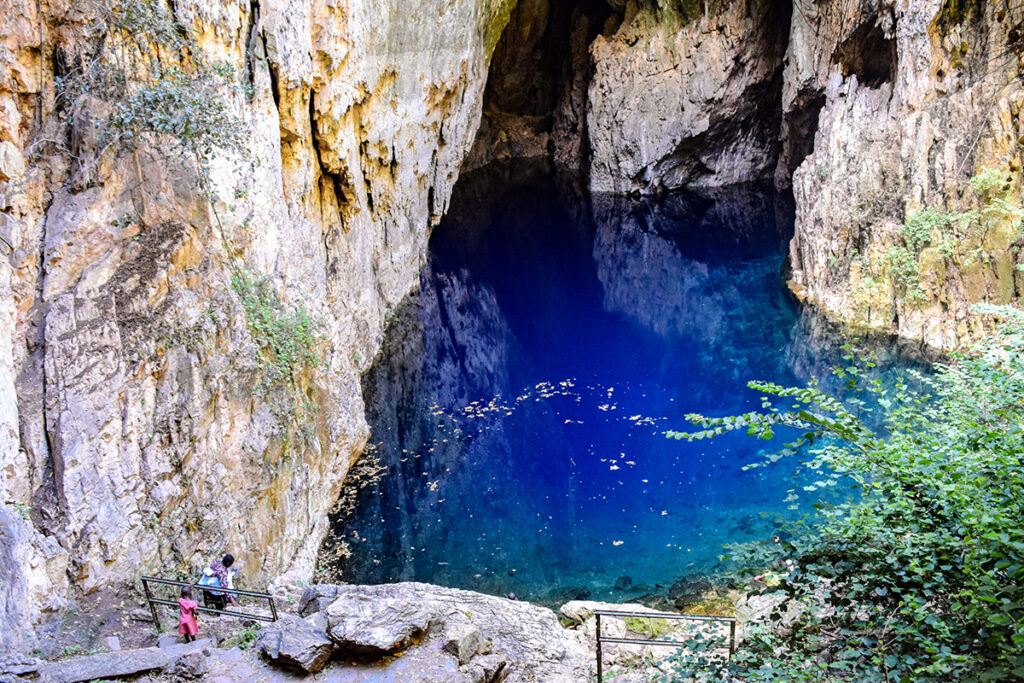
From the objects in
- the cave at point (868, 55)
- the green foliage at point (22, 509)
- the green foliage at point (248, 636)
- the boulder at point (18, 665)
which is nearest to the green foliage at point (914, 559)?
the green foliage at point (248, 636)

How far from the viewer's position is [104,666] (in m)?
5.51

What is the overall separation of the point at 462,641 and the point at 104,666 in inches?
111

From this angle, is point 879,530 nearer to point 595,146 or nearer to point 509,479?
point 509,479

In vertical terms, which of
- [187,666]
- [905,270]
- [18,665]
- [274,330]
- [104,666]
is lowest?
[187,666]

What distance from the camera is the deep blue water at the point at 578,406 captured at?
11.3 metres

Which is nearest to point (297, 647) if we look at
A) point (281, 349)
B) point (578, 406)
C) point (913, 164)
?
point (281, 349)

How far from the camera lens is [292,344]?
10.7m

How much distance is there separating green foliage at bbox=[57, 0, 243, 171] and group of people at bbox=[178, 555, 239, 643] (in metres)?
4.92

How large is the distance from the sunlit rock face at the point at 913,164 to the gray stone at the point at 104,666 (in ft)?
53.4

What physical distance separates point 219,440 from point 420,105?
13.8m

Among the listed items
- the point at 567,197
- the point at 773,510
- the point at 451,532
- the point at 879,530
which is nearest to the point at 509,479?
the point at 451,532

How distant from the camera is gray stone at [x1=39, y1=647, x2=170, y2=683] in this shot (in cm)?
530

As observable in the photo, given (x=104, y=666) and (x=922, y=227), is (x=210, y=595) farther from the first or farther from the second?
(x=922, y=227)

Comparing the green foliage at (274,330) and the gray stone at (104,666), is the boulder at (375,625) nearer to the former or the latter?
the gray stone at (104,666)
